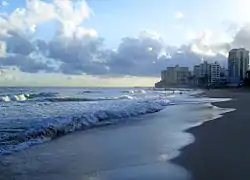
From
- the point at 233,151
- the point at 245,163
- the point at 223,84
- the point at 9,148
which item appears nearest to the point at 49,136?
the point at 9,148

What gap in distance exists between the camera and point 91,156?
29.5 ft

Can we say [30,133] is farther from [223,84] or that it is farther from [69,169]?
[223,84]

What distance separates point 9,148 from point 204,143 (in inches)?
218

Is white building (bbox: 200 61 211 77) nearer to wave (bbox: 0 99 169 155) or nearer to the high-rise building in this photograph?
the high-rise building

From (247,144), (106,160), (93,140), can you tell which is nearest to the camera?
(106,160)

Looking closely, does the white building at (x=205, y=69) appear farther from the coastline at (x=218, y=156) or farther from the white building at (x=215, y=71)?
the coastline at (x=218, y=156)

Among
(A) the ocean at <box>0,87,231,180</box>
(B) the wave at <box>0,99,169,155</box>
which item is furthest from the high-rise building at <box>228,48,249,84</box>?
(A) the ocean at <box>0,87,231,180</box>

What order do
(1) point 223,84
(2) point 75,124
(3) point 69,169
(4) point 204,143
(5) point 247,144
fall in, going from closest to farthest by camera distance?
(3) point 69,169 < (5) point 247,144 < (4) point 204,143 < (2) point 75,124 < (1) point 223,84

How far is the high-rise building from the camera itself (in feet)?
572

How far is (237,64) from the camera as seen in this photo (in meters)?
178

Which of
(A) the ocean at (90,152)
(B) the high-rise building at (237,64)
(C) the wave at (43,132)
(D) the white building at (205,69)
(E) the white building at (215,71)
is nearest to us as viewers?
(A) the ocean at (90,152)

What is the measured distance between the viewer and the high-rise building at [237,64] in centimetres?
17424

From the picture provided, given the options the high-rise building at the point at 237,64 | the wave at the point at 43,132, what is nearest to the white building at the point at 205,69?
the high-rise building at the point at 237,64

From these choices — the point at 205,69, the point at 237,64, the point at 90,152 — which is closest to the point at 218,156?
the point at 90,152
